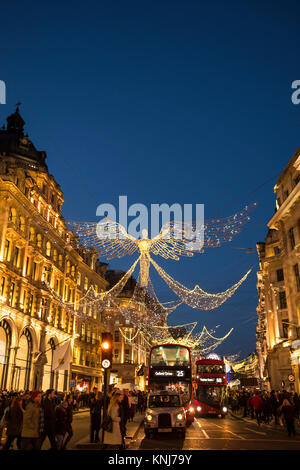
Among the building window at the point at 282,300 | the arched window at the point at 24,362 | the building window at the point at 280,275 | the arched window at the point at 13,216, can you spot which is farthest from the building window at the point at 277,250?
the arched window at the point at 13,216

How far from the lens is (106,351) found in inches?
584

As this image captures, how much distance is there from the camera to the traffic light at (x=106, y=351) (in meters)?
14.4

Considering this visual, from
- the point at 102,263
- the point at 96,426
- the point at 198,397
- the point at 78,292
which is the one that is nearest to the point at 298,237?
the point at 198,397

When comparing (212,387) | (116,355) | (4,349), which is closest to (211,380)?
(212,387)

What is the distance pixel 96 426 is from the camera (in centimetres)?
1450

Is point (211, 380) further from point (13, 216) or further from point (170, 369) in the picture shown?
point (13, 216)

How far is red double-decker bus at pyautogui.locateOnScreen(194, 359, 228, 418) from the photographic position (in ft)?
107

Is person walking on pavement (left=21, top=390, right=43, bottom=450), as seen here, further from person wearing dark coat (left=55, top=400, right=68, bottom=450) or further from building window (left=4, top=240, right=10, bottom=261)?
building window (left=4, top=240, right=10, bottom=261)

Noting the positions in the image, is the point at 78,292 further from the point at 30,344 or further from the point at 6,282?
the point at 6,282

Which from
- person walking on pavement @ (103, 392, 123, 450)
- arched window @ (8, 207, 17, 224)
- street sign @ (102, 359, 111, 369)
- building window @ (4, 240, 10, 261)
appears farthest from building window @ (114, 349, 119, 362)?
person walking on pavement @ (103, 392, 123, 450)

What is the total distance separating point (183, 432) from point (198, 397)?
1746cm

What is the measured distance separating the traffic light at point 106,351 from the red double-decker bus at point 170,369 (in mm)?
9988

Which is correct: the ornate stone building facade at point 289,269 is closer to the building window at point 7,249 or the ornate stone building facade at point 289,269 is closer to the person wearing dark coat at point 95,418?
the person wearing dark coat at point 95,418
